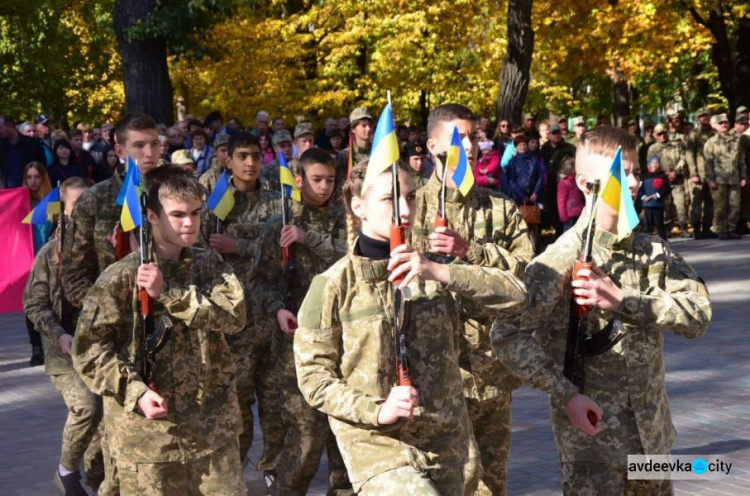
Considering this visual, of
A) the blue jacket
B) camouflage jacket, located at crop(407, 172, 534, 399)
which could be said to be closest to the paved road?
camouflage jacket, located at crop(407, 172, 534, 399)

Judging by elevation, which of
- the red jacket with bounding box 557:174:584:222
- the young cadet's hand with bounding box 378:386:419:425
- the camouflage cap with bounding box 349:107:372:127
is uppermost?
the camouflage cap with bounding box 349:107:372:127

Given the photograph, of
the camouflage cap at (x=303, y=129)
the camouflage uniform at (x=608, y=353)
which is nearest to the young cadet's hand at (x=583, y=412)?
the camouflage uniform at (x=608, y=353)

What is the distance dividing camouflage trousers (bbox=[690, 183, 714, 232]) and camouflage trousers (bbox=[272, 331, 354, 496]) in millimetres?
17073

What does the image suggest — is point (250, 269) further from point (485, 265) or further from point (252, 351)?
point (485, 265)

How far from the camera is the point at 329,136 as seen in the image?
791 inches

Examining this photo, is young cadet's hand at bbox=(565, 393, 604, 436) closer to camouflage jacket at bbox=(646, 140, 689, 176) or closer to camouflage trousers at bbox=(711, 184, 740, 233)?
camouflage trousers at bbox=(711, 184, 740, 233)

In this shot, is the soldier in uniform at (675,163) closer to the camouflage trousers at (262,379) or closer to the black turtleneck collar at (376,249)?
the camouflage trousers at (262,379)

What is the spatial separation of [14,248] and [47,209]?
23.1 ft

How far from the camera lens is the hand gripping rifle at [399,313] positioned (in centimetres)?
451

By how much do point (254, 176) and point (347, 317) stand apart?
13.7 feet

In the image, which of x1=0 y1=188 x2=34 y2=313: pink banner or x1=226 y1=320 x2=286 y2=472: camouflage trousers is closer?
x1=226 y1=320 x2=286 y2=472: camouflage trousers

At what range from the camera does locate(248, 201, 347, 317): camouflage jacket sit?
7770mm

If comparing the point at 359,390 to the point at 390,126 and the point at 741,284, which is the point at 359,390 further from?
the point at 741,284

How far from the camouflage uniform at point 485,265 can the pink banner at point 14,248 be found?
30.4 feet
